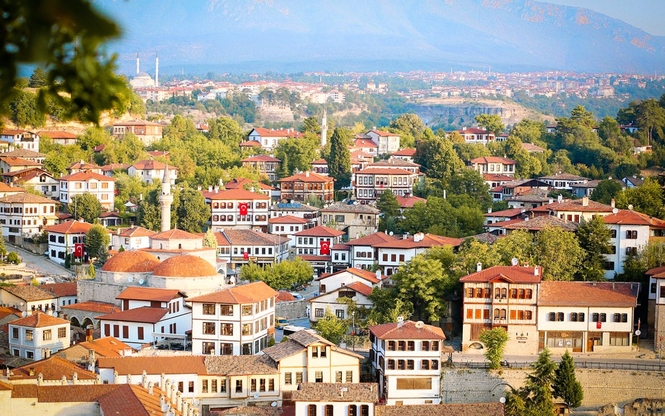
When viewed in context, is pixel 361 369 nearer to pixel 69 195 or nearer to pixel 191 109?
pixel 69 195

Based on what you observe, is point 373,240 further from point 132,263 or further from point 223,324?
point 223,324

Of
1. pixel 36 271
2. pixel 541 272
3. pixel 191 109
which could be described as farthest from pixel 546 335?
pixel 191 109

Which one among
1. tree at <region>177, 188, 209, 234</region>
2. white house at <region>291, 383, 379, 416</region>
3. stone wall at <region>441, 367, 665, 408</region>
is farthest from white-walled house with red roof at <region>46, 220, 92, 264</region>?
white house at <region>291, 383, 379, 416</region>

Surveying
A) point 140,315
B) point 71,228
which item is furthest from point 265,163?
point 140,315

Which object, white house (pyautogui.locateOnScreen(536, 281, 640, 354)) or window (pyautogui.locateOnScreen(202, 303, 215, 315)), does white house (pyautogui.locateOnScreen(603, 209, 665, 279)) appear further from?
window (pyautogui.locateOnScreen(202, 303, 215, 315))

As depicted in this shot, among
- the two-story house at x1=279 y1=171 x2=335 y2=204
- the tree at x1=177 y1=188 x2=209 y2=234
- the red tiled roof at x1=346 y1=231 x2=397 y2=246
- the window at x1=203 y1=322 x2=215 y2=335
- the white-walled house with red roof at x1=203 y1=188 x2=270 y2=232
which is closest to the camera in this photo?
the window at x1=203 y1=322 x2=215 y2=335
